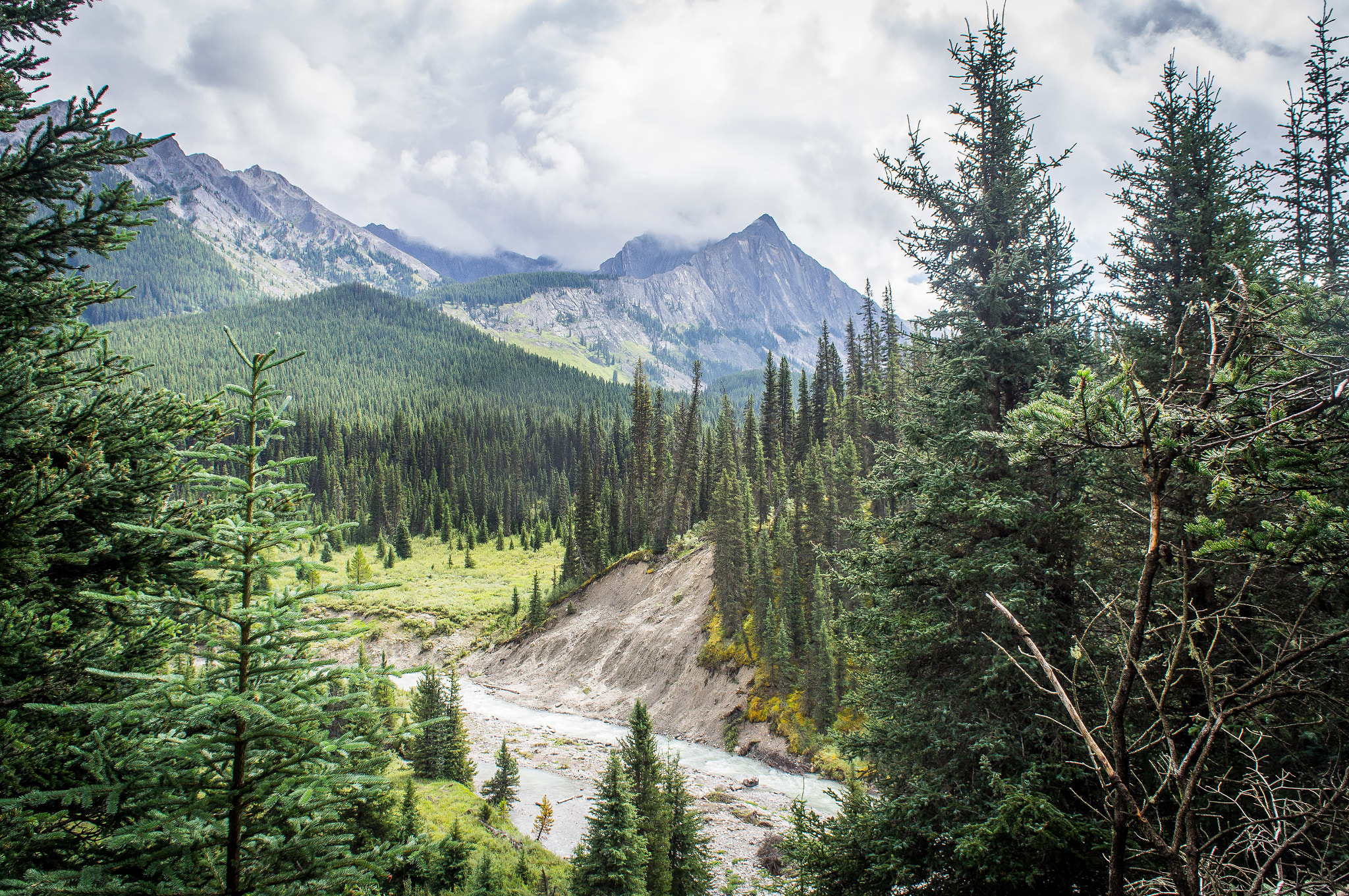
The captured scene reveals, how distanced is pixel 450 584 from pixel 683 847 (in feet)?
210

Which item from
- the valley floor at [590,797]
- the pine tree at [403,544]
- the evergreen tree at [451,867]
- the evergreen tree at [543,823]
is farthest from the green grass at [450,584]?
the evergreen tree at [451,867]

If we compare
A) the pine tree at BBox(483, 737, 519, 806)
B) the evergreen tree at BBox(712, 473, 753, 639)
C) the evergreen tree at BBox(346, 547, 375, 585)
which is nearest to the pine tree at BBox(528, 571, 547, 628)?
the evergreen tree at BBox(712, 473, 753, 639)

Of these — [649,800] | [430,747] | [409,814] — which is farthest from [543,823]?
[649,800]

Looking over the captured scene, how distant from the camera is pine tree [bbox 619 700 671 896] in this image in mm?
17719

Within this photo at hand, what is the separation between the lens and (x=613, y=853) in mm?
14680

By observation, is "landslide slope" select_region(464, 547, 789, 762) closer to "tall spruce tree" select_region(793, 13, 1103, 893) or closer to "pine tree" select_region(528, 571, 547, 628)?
"pine tree" select_region(528, 571, 547, 628)

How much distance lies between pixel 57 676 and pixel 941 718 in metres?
10.9

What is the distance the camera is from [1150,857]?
6789 millimetres

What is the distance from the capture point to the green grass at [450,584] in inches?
2554

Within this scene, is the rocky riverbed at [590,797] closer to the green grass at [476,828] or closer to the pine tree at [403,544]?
the green grass at [476,828]

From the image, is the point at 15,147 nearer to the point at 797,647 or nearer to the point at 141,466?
the point at 141,466

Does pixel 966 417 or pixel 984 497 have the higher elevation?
pixel 966 417

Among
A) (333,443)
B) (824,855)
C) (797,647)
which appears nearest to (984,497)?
(824,855)

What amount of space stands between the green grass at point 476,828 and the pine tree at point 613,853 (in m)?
5.06
